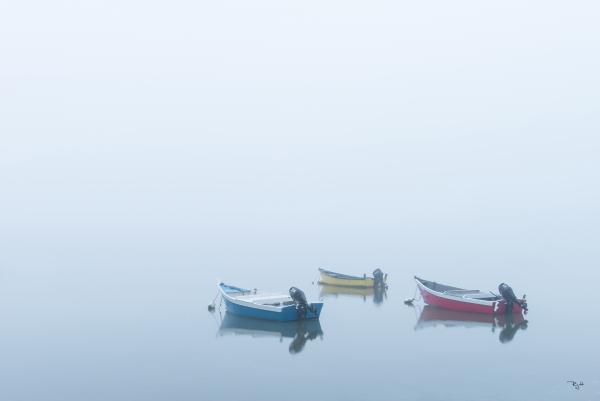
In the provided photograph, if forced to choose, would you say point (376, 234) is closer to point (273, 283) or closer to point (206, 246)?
point (206, 246)

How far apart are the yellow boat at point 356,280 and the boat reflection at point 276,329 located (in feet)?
40.4

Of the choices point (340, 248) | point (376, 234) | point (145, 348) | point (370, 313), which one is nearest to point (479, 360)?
point (370, 313)

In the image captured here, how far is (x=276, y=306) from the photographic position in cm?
3534

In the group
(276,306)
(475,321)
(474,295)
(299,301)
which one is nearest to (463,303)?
(474,295)

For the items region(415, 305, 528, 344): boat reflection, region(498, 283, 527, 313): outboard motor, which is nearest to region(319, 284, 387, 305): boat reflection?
region(415, 305, 528, 344): boat reflection

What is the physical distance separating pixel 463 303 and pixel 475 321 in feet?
5.81

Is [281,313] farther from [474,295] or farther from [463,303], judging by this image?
[474,295]

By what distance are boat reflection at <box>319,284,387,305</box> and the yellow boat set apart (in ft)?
0.99

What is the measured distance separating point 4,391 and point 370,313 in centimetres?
2176

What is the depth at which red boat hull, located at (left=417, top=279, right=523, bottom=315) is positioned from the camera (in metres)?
36.8

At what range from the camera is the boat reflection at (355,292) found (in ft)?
150

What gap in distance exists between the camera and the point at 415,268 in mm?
62844


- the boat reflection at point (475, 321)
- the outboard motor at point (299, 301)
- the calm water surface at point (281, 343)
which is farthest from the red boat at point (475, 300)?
the outboard motor at point (299, 301)

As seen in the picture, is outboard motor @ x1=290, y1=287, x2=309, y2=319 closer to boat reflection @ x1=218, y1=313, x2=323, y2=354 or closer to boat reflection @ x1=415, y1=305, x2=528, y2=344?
boat reflection @ x1=218, y1=313, x2=323, y2=354
